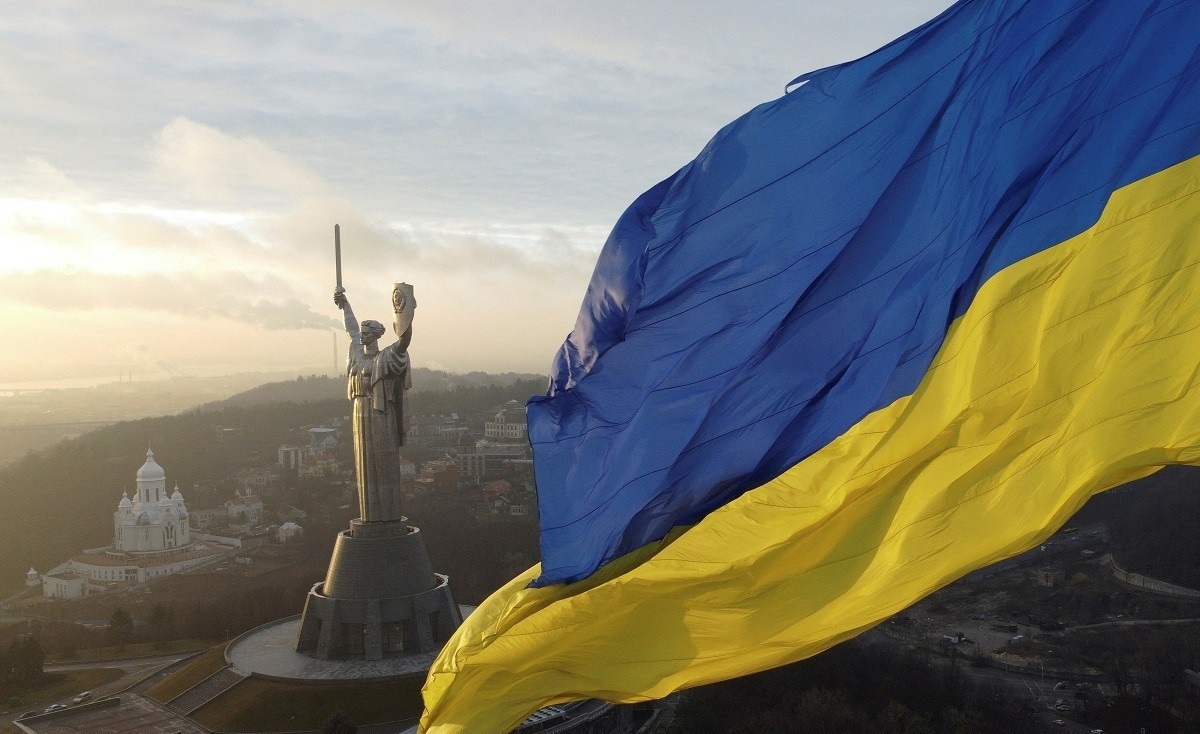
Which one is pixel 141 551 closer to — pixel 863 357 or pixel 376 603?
pixel 376 603

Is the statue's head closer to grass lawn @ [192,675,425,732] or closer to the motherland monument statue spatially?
the motherland monument statue

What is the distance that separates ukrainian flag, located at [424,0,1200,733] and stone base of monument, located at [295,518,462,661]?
1528 centimetres

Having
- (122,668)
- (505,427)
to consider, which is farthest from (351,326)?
(505,427)

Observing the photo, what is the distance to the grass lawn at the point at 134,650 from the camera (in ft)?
85.1

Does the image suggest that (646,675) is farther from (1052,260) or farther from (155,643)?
(155,643)

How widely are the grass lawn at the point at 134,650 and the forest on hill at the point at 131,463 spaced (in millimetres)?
20032

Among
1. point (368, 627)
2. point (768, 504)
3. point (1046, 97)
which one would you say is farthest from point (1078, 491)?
point (368, 627)

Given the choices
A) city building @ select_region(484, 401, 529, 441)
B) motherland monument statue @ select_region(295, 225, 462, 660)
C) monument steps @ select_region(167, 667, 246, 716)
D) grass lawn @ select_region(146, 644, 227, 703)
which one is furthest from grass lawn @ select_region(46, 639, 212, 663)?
city building @ select_region(484, 401, 529, 441)

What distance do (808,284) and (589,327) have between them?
1110mm

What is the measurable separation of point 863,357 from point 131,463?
2729 inches

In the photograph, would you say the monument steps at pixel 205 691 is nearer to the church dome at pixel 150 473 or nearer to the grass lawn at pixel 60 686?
the grass lawn at pixel 60 686

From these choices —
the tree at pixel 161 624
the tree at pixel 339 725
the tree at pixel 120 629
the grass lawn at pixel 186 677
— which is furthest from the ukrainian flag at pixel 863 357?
the tree at pixel 120 629

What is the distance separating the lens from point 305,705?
18562 mm

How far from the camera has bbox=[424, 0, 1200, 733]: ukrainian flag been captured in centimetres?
470
